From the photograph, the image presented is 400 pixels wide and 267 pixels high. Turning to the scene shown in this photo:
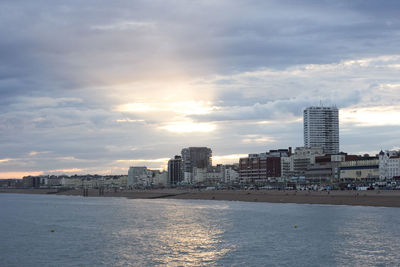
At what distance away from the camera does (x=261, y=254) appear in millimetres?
50375

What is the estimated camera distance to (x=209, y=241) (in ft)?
196

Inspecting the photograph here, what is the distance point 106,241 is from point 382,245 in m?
30.7

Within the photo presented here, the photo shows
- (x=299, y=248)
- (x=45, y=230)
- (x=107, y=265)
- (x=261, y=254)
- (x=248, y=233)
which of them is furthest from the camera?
(x=45, y=230)

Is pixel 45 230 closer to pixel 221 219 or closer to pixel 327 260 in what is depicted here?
pixel 221 219

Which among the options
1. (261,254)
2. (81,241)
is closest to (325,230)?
(261,254)

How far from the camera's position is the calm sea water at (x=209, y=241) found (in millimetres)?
47969

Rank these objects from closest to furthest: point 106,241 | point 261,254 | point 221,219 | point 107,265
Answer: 1. point 107,265
2. point 261,254
3. point 106,241
4. point 221,219

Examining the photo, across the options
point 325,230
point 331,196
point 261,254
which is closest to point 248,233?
point 325,230

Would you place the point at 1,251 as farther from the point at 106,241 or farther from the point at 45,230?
the point at 45,230

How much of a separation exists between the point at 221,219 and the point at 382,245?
35540 millimetres

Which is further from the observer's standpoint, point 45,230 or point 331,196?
point 331,196

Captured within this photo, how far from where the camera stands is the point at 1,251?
54.8 m

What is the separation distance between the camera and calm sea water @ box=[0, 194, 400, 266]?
47969mm

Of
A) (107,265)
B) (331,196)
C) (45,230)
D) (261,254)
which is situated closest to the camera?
(107,265)
